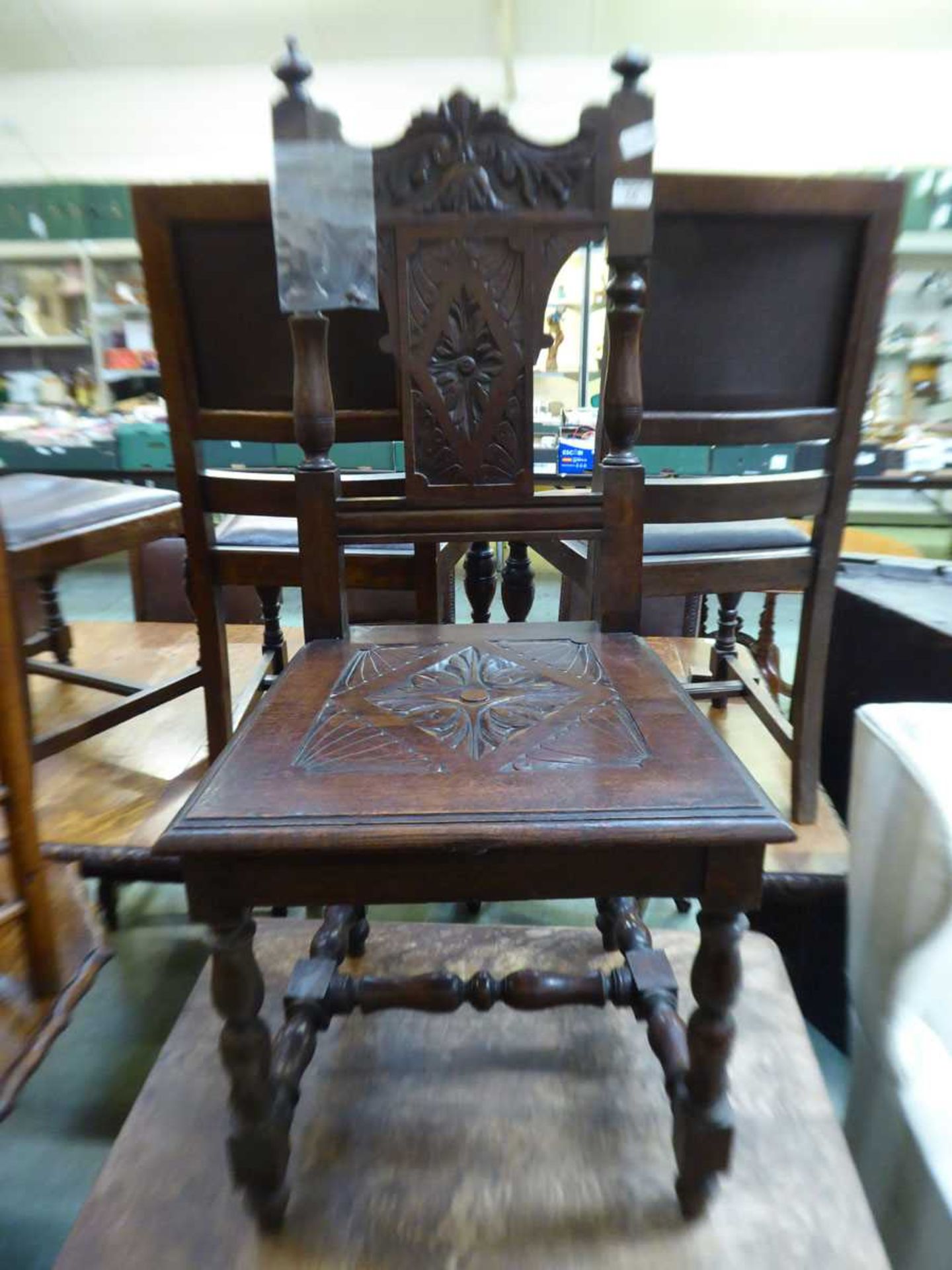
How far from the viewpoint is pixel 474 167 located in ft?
2.76

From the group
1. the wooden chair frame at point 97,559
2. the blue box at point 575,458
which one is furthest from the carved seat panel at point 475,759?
the blue box at point 575,458

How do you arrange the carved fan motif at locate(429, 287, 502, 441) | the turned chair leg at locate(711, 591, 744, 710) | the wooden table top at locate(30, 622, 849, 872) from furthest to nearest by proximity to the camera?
the turned chair leg at locate(711, 591, 744, 710), the wooden table top at locate(30, 622, 849, 872), the carved fan motif at locate(429, 287, 502, 441)

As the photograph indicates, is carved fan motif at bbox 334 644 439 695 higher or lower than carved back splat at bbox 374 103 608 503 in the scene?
lower

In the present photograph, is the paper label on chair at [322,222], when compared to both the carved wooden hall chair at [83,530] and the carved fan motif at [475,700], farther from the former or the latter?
the carved wooden hall chair at [83,530]

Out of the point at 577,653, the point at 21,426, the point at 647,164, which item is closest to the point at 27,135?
the point at 21,426

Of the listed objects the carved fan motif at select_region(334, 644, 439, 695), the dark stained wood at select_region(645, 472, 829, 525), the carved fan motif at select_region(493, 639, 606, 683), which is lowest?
the carved fan motif at select_region(334, 644, 439, 695)

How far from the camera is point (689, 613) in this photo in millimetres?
2207

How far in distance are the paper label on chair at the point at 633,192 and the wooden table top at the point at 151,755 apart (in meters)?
0.80

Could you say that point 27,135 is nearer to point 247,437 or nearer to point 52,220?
point 52,220

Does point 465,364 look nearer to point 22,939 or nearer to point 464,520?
point 464,520

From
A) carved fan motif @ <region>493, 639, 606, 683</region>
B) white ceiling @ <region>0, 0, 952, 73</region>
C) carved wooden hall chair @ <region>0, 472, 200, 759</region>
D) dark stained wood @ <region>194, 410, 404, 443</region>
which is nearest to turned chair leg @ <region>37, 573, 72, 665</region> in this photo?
carved wooden hall chair @ <region>0, 472, 200, 759</region>

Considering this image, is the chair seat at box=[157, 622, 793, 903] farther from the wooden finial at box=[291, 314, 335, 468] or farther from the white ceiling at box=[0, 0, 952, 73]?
the white ceiling at box=[0, 0, 952, 73]

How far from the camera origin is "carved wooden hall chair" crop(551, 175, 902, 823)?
0.98 m

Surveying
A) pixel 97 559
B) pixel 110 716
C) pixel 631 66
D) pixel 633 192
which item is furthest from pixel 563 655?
pixel 97 559
